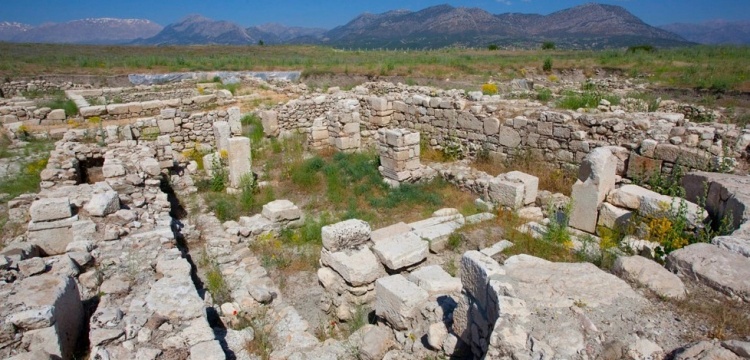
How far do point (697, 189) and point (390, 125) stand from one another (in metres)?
8.23

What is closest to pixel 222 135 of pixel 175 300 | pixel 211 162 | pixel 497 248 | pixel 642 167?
pixel 211 162

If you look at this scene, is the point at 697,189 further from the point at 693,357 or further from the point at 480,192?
the point at 693,357

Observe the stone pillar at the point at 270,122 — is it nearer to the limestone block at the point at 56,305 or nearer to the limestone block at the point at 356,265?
the limestone block at the point at 356,265

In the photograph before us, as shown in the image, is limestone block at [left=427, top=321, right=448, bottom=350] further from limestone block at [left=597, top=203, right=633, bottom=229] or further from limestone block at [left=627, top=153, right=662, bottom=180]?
limestone block at [left=627, top=153, right=662, bottom=180]

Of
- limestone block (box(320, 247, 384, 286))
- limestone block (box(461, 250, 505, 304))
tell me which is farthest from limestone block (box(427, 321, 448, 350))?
limestone block (box(320, 247, 384, 286))

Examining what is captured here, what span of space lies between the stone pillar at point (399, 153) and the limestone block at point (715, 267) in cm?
626

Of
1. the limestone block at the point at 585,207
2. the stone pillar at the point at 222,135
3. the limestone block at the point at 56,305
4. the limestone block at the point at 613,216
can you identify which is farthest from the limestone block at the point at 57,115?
the limestone block at the point at 613,216

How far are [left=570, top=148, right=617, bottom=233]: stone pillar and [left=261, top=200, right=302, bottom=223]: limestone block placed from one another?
487 centimetres

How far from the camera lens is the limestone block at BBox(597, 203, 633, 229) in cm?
631

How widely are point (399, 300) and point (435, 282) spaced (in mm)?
582

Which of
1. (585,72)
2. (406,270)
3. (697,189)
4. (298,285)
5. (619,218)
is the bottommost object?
(298,285)

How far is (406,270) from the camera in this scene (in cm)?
572

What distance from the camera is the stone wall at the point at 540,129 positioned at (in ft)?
24.8

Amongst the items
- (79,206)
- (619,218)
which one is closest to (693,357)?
(619,218)
